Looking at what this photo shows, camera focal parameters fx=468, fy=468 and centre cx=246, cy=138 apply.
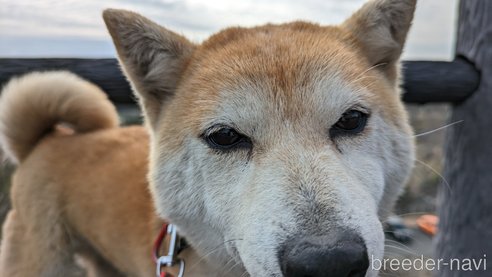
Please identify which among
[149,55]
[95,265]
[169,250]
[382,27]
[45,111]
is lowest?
[95,265]

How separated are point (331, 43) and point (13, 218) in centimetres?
182

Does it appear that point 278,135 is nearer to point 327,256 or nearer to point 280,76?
point 280,76

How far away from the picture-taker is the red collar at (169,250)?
1.68 metres

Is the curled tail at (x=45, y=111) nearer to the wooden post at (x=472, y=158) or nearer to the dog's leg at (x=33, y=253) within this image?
the dog's leg at (x=33, y=253)

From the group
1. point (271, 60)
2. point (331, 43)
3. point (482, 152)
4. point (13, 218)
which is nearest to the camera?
point (271, 60)

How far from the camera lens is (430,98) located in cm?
200

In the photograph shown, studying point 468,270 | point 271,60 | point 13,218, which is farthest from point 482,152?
point 13,218

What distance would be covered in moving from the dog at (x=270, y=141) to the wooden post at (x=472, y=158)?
1.55 ft

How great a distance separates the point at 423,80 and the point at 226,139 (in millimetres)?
996

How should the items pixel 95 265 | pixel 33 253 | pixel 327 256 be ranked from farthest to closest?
pixel 95 265, pixel 33 253, pixel 327 256

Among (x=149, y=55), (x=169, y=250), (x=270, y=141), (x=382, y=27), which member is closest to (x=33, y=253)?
(x=169, y=250)

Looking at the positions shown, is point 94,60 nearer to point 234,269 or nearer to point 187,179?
point 187,179

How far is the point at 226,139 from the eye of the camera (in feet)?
4.74

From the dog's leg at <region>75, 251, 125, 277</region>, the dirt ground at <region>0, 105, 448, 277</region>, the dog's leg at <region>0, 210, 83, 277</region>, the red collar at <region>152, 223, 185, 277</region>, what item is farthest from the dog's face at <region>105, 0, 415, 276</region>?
the dirt ground at <region>0, 105, 448, 277</region>
